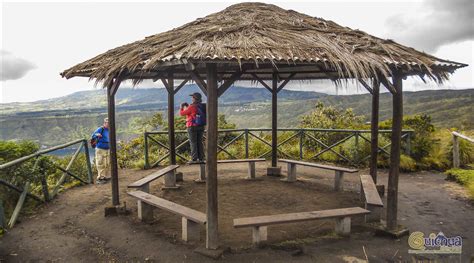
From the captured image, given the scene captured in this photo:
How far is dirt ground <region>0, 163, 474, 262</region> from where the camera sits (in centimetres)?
523

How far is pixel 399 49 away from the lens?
19.9 ft

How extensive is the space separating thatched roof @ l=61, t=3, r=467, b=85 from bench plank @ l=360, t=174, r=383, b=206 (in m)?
2.11

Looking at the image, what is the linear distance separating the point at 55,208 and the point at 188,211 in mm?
3564

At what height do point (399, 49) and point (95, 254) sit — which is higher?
point (399, 49)

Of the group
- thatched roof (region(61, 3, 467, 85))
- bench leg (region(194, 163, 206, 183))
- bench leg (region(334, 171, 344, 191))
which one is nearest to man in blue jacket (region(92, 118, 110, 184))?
bench leg (region(194, 163, 206, 183))

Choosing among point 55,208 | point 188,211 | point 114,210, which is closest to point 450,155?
point 188,211

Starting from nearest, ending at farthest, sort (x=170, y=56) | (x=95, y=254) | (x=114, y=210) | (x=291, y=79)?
1. (x=170, y=56)
2. (x=95, y=254)
3. (x=114, y=210)
4. (x=291, y=79)

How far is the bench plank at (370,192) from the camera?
609cm

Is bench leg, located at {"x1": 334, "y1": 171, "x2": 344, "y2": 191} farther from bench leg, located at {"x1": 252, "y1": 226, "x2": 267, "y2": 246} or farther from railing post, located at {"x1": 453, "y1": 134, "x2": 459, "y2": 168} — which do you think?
railing post, located at {"x1": 453, "y1": 134, "x2": 459, "y2": 168}

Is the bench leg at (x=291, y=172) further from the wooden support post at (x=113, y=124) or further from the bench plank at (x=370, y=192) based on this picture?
the wooden support post at (x=113, y=124)

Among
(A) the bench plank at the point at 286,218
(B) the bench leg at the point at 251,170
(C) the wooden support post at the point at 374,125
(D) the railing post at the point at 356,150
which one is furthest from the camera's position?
(D) the railing post at the point at 356,150

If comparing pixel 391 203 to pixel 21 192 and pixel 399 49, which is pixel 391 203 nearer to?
pixel 399 49

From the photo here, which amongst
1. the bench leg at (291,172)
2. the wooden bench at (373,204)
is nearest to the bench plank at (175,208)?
the wooden bench at (373,204)

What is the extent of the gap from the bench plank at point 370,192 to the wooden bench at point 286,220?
15.2 inches
